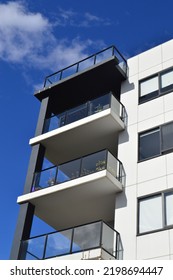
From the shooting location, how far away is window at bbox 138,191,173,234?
53.2 feet

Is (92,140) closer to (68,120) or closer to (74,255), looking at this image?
(68,120)

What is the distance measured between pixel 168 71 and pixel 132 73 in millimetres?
2012

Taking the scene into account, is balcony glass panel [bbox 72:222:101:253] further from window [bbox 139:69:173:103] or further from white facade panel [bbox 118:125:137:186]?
window [bbox 139:69:173:103]

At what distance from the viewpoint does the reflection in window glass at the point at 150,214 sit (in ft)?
53.8

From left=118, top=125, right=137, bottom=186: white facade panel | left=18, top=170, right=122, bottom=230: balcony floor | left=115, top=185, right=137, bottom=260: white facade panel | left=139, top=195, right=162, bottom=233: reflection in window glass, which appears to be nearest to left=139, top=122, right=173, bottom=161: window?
left=118, top=125, right=137, bottom=186: white facade panel

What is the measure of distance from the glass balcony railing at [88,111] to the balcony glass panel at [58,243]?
5.87m

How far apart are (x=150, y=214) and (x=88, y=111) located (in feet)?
20.0

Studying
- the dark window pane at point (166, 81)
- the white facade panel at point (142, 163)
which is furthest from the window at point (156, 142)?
the dark window pane at point (166, 81)

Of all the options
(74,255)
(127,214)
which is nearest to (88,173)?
(127,214)

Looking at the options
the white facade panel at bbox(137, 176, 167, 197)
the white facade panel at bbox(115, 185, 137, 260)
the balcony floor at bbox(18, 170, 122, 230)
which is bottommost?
the white facade panel at bbox(115, 185, 137, 260)

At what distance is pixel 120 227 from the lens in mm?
17016

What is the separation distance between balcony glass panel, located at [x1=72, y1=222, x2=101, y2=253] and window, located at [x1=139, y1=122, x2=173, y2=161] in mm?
3701

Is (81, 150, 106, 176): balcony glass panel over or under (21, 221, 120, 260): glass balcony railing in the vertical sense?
over

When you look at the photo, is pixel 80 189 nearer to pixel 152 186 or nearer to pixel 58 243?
pixel 58 243
